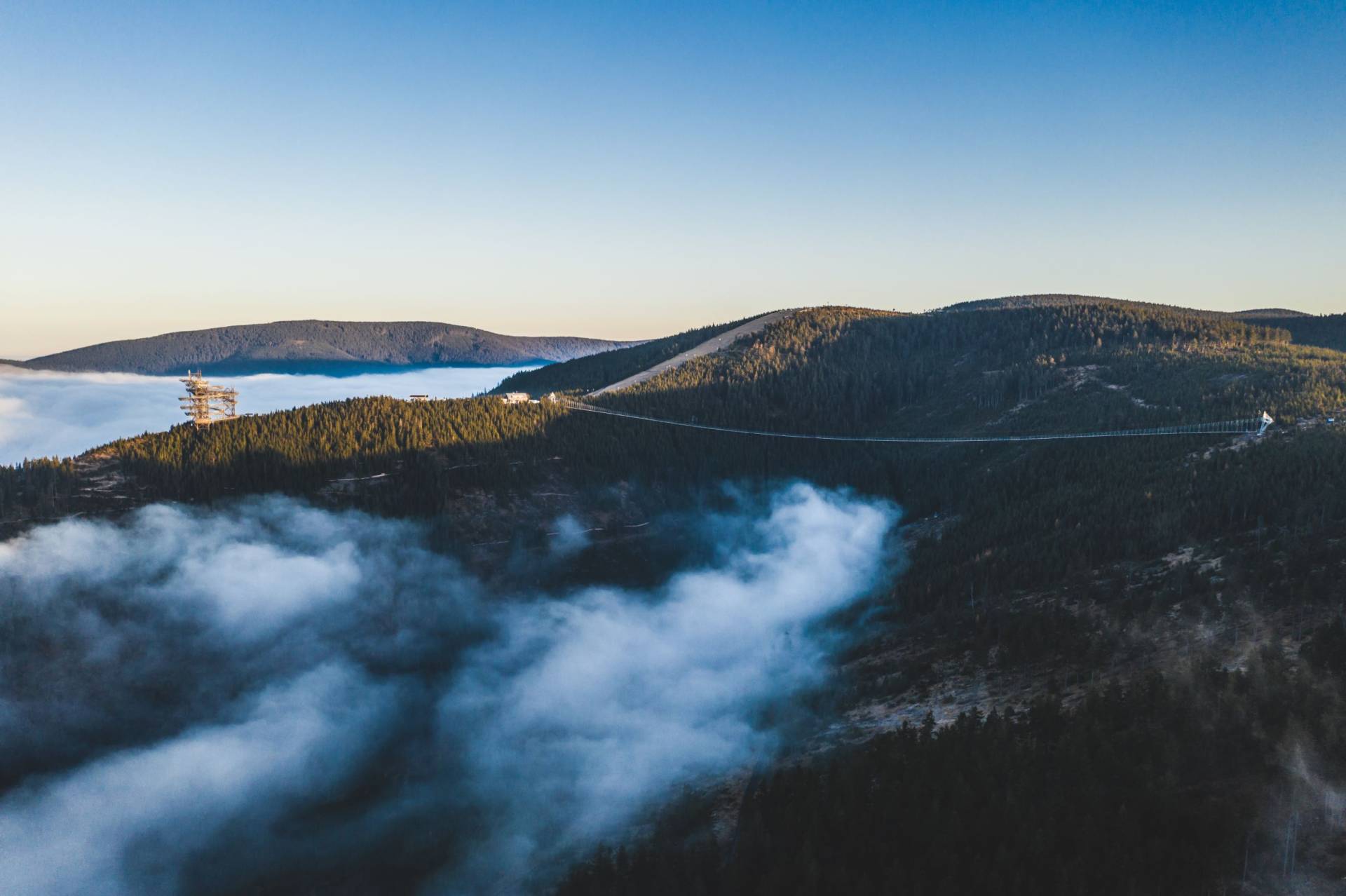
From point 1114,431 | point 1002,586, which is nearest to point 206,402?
point 1002,586

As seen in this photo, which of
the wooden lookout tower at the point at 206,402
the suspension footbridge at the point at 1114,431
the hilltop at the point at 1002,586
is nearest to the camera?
the hilltop at the point at 1002,586

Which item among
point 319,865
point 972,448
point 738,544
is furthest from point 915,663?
point 972,448

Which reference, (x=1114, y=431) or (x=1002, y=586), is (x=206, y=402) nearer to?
(x=1002, y=586)

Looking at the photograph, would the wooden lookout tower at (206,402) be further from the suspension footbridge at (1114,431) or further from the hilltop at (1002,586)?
the suspension footbridge at (1114,431)

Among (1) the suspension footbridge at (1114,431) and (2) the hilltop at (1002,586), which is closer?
(2) the hilltop at (1002,586)

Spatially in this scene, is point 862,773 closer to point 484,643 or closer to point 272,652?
point 484,643

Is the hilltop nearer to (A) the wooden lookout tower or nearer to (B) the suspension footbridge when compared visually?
(B) the suspension footbridge

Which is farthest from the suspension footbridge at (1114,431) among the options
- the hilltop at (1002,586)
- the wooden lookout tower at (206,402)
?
the wooden lookout tower at (206,402)

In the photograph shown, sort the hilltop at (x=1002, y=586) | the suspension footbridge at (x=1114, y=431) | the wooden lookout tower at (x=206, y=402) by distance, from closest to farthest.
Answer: the hilltop at (x=1002, y=586) < the suspension footbridge at (x=1114, y=431) < the wooden lookout tower at (x=206, y=402)
